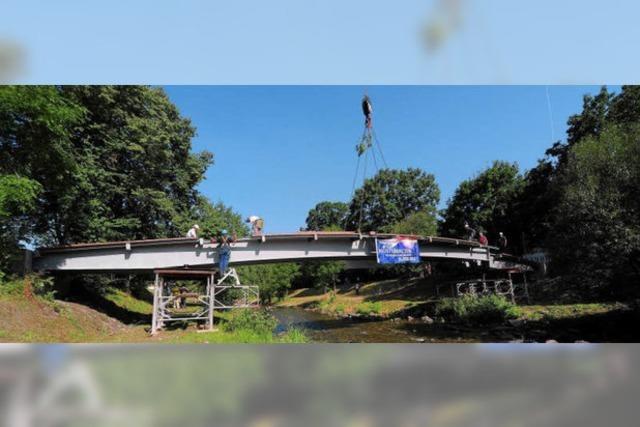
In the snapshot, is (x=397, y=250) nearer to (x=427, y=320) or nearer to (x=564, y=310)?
(x=427, y=320)

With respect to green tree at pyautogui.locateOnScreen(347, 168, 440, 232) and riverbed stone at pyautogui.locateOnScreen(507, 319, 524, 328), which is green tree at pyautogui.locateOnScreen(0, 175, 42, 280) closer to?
riverbed stone at pyautogui.locateOnScreen(507, 319, 524, 328)

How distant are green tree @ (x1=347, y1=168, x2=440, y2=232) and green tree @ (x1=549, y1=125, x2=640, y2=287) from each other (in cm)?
5852

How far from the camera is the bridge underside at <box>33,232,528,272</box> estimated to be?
2194 centimetres

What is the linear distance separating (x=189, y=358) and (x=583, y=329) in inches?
818

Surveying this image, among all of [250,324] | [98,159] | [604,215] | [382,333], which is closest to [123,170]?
[98,159]

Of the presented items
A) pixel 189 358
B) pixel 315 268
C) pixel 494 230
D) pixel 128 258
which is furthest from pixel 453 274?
pixel 189 358

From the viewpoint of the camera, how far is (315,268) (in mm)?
61344

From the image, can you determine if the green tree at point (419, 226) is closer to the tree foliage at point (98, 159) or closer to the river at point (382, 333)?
the river at point (382, 333)

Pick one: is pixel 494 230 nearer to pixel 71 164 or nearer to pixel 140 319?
pixel 140 319

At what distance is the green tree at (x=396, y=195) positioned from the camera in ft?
260

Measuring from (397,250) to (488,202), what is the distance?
2564 centimetres

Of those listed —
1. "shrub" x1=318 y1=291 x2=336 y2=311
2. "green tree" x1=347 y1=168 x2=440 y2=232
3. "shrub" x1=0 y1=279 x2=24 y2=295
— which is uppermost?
"green tree" x1=347 y1=168 x2=440 y2=232

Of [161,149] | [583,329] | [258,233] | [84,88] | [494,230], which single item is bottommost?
[583,329]

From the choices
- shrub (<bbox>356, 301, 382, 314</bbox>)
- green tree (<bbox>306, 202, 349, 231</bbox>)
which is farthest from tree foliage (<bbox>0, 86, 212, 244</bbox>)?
green tree (<bbox>306, 202, 349, 231</bbox>)
